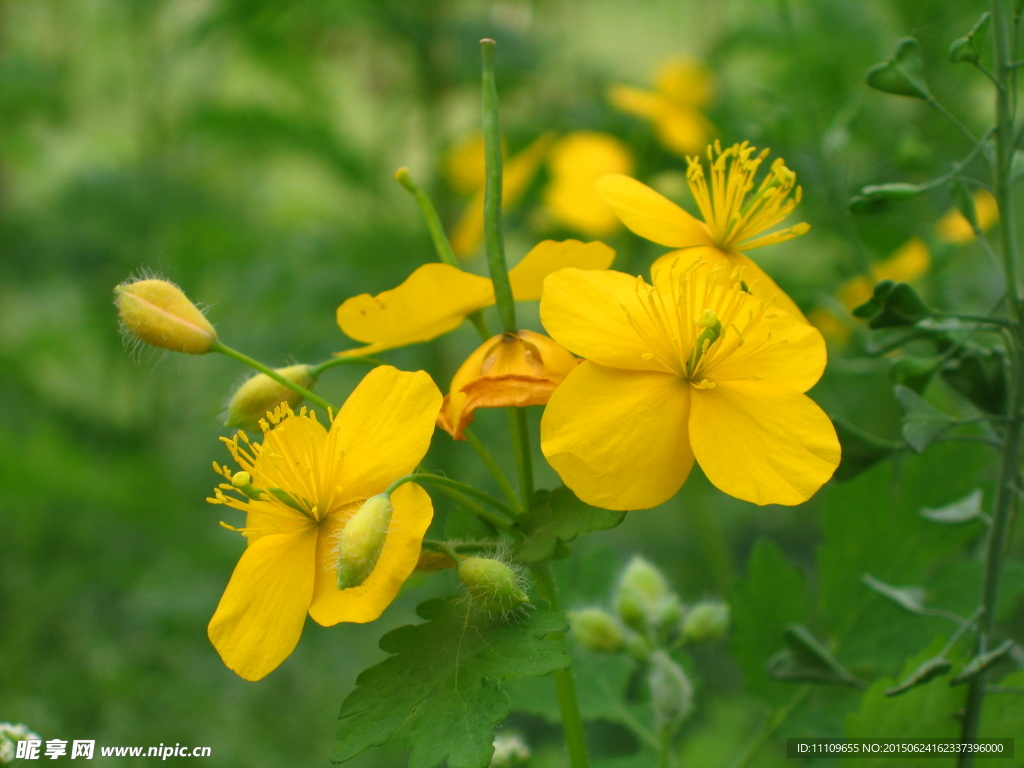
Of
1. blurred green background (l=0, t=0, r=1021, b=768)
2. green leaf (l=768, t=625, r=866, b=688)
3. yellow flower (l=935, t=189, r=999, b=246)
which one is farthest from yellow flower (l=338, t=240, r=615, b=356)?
yellow flower (l=935, t=189, r=999, b=246)

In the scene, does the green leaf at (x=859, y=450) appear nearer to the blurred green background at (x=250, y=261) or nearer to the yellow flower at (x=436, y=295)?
the yellow flower at (x=436, y=295)

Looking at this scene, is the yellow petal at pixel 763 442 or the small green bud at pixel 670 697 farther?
the small green bud at pixel 670 697

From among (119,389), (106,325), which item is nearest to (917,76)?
(106,325)

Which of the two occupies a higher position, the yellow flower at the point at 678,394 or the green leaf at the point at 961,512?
the yellow flower at the point at 678,394

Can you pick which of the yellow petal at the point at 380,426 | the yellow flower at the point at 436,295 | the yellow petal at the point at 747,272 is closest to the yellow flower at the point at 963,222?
the yellow petal at the point at 747,272

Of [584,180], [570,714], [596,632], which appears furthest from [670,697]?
[584,180]

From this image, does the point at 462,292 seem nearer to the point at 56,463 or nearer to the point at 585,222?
the point at 585,222

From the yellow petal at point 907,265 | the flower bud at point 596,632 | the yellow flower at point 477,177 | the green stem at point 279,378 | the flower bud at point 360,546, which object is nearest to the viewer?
the flower bud at point 360,546

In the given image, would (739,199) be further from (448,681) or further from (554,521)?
(448,681)

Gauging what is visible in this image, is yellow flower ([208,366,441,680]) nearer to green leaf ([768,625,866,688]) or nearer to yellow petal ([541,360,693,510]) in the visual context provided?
yellow petal ([541,360,693,510])
